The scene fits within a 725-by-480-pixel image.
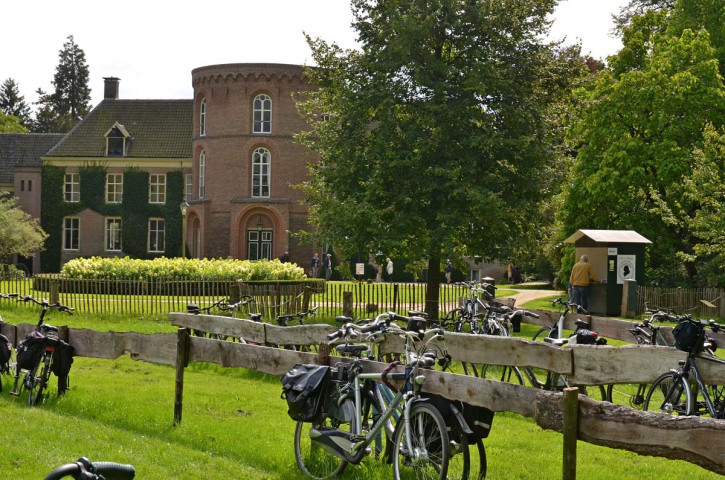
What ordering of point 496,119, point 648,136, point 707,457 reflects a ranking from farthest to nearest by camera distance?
1. point 648,136
2. point 496,119
3. point 707,457

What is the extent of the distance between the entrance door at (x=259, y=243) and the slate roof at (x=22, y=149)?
15180mm

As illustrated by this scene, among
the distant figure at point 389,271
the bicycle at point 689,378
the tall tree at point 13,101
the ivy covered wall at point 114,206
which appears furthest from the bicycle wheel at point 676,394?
the tall tree at point 13,101

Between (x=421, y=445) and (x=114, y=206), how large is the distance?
49.5 meters

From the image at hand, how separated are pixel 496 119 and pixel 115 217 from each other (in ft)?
120

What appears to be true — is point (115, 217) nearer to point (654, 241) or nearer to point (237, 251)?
point (237, 251)

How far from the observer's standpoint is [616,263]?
26.4 metres

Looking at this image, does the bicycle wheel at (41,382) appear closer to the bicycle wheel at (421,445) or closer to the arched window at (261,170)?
the bicycle wheel at (421,445)

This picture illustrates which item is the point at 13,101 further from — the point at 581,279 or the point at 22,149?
the point at 581,279

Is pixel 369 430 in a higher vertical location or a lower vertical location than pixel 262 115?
lower

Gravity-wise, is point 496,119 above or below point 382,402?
above

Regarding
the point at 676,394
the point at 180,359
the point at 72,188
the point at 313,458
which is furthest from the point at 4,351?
the point at 72,188

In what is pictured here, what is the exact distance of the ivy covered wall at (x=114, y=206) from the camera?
52.6 meters

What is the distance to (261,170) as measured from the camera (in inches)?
1922

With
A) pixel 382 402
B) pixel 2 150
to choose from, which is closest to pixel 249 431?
pixel 382 402
